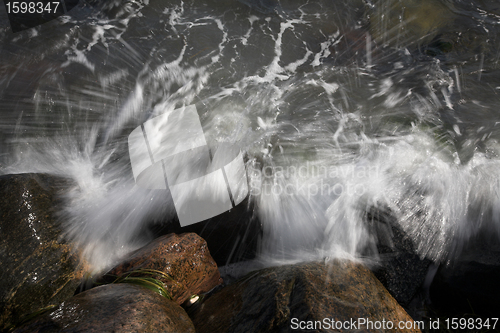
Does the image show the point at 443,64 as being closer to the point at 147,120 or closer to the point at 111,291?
the point at 147,120

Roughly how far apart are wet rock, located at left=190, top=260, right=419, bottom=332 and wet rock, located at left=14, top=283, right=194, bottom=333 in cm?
44

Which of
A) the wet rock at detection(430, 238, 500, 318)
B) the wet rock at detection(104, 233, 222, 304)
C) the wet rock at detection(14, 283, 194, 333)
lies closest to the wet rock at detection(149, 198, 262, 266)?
the wet rock at detection(104, 233, 222, 304)

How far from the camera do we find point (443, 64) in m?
A: 6.46

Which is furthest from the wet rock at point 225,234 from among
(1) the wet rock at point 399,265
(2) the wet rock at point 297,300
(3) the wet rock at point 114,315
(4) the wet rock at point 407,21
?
A: (4) the wet rock at point 407,21

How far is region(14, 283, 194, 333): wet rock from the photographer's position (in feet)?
6.92

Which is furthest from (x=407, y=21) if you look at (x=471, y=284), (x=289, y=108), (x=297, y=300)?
(x=297, y=300)

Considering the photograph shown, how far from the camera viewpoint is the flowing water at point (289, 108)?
387cm

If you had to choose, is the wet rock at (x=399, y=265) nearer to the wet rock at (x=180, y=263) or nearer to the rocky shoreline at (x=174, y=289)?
the rocky shoreline at (x=174, y=289)

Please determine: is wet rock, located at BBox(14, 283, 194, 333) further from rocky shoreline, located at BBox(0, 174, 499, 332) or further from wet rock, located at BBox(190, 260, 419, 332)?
wet rock, located at BBox(190, 260, 419, 332)

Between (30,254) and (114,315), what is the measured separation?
4.41 feet

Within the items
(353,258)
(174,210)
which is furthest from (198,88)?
→ (353,258)

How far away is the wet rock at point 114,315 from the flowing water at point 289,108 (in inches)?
40.8

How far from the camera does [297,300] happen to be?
2457 millimetres

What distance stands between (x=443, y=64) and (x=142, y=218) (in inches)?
272
